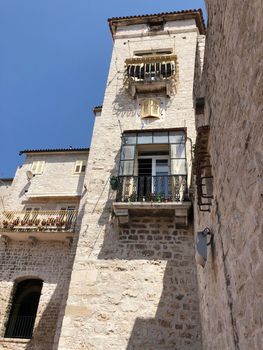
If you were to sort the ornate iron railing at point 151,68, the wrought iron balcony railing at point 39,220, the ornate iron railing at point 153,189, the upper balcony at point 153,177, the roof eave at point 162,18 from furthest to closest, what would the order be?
the roof eave at point 162,18
the ornate iron railing at point 151,68
the wrought iron balcony railing at point 39,220
the ornate iron railing at point 153,189
the upper balcony at point 153,177

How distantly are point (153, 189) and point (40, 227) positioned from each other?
461cm

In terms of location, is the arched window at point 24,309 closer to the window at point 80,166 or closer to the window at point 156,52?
the window at point 80,166

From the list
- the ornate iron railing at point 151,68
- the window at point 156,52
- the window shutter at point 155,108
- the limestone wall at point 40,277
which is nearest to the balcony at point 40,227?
the limestone wall at point 40,277

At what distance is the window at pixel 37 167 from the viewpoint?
1432 cm

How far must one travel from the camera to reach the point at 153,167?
1028 centimetres

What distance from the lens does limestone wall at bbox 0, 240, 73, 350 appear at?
31.1 feet

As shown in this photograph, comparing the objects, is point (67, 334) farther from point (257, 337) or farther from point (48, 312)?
point (257, 337)

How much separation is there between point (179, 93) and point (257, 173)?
10.3 meters

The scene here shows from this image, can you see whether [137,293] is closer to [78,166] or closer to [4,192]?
[78,166]

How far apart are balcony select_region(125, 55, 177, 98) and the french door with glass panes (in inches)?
128

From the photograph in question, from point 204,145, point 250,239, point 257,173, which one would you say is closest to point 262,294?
point 250,239

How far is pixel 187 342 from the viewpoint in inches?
276

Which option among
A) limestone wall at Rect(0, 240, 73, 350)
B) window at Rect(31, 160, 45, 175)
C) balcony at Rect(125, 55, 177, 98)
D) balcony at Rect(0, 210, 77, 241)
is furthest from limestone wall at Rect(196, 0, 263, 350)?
window at Rect(31, 160, 45, 175)

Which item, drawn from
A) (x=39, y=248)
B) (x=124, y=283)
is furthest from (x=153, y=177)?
(x=39, y=248)
